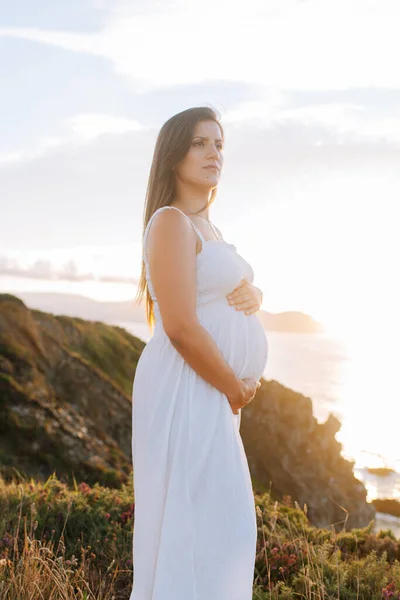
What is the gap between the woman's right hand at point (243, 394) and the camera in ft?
11.4

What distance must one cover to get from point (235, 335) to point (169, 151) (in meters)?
1.09

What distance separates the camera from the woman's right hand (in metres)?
3.46

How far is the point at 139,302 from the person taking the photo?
409cm

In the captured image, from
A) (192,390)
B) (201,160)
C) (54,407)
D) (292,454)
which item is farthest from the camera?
(292,454)

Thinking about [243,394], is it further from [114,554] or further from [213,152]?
[114,554]

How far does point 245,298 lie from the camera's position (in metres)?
3.62

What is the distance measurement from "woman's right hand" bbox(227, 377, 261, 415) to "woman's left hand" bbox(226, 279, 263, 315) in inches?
15.1

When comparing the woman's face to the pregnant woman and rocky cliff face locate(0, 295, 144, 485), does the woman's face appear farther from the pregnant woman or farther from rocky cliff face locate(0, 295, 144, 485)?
rocky cliff face locate(0, 295, 144, 485)

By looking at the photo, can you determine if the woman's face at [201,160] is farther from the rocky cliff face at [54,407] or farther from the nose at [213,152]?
the rocky cliff face at [54,407]

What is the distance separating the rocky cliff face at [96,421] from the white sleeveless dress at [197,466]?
1.50 meters

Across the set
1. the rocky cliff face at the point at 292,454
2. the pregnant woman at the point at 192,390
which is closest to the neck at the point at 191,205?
the pregnant woman at the point at 192,390

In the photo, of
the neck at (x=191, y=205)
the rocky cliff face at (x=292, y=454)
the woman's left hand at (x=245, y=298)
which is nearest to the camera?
the woman's left hand at (x=245, y=298)

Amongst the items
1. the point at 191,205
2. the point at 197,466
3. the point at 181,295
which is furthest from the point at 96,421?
Answer: the point at 181,295

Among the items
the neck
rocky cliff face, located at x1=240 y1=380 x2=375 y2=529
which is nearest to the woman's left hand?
the neck
